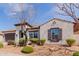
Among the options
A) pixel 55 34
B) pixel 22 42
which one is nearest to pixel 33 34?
pixel 22 42

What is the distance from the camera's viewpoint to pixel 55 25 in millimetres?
3141

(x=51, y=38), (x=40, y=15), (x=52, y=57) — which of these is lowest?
(x=52, y=57)

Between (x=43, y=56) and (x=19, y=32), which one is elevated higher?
(x=19, y=32)

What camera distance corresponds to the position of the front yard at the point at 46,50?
3.13 m

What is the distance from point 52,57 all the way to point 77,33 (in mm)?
413

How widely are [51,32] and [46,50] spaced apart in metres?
0.22

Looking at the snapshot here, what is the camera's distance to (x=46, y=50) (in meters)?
3.15

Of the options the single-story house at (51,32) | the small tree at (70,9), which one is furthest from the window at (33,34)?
the small tree at (70,9)

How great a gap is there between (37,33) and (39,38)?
0.07 metres

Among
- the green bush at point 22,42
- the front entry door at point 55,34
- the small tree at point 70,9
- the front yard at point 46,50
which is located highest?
the small tree at point 70,9

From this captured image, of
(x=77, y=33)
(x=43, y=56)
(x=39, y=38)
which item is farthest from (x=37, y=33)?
(x=77, y=33)

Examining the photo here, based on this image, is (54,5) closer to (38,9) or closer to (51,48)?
(38,9)

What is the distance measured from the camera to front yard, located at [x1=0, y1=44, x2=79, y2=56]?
3.13 metres

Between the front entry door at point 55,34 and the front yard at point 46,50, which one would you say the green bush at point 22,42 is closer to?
the front yard at point 46,50
